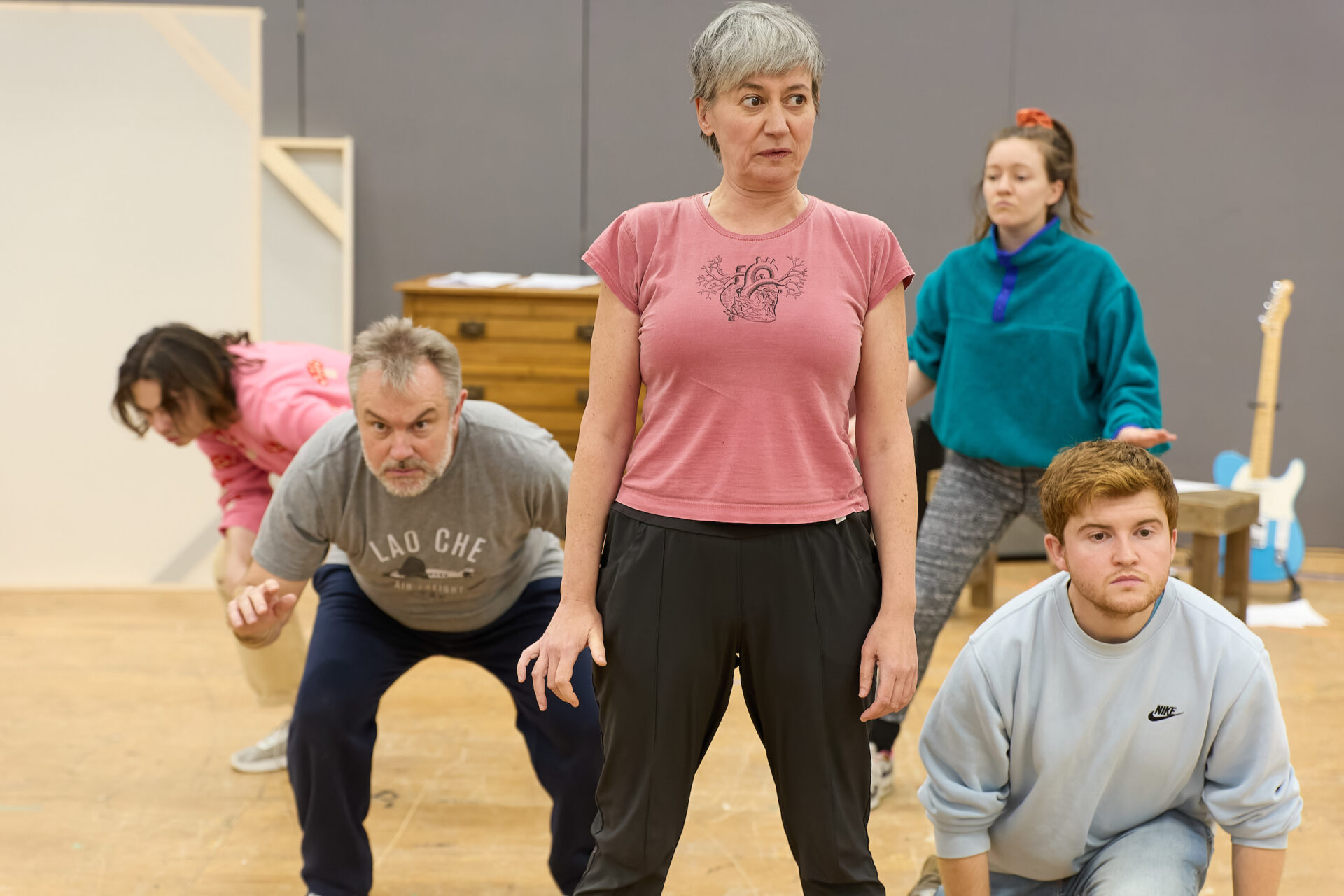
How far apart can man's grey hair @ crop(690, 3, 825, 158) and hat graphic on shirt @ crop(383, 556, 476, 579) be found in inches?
38.6

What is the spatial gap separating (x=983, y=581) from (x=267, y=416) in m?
2.45

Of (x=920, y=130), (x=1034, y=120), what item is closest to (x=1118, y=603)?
(x=1034, y=120)

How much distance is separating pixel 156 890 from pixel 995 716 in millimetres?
1515

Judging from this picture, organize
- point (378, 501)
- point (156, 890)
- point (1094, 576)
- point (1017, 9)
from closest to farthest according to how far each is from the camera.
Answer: point (1094, 576)
point (378, 501)
point (156, 890)
point (1017, 9)

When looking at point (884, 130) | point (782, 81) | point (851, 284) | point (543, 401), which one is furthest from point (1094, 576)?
point (884, 130)

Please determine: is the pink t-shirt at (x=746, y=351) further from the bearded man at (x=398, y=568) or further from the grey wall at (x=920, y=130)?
the grey wall at (x=920, y=130)

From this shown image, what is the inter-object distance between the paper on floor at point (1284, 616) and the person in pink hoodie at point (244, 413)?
2.88 meters

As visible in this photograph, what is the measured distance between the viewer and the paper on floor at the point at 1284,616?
3.76m

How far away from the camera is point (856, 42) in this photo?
14.9ft

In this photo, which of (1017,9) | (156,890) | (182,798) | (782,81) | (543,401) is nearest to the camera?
(782,81)

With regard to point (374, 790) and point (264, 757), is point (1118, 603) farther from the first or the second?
point (264, 757)

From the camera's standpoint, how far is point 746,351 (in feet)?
4.22

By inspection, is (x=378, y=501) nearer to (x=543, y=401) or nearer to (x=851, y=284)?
(x=851, y=284)

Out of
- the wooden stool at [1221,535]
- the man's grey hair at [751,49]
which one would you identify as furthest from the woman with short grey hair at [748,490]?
the wooden stool at [1221,535]
